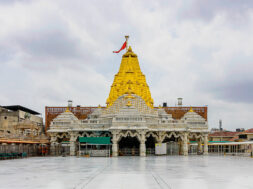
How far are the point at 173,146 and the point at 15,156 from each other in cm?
2696

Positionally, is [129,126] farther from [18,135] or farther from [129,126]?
[18,135]

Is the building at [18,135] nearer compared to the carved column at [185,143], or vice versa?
the building at [18,135]

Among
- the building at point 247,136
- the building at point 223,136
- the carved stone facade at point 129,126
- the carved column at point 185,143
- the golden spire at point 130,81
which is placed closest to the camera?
the carved stone facade at point 129,126

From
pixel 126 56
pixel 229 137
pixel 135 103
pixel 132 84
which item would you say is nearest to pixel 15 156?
pixel 135 103

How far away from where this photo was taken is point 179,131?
56.3 meters

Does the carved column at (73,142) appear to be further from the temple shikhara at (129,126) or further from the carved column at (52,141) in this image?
the carved column at (52,141)

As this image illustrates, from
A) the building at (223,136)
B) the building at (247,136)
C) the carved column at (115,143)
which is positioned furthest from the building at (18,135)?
the building at (247,136)

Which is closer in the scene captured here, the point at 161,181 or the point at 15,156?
the point at 161,181

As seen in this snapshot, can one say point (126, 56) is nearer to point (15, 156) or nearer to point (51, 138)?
point (51, 138)

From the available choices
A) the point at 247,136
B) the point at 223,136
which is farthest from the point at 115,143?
the point at 223,136

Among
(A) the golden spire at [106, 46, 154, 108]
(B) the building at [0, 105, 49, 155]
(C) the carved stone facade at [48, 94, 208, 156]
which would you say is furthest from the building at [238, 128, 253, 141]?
(B) the building at [0, 105, 49, 155]

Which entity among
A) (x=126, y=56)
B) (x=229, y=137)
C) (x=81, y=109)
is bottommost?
(x=229, y=137)

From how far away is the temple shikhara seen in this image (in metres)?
53.3

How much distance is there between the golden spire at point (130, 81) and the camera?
66.1 metres
